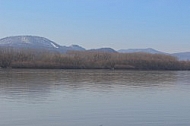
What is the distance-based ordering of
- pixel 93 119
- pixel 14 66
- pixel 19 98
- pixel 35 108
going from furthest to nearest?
pixel 14 66
pixel 19 98
pixel 35 108
pixel 93 119

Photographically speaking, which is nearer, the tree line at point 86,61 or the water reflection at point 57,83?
the water reflection at point 57,83

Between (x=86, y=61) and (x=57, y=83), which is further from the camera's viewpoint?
(x=86, y=61)

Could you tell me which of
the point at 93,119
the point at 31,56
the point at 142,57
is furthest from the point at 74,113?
the point at 142,57

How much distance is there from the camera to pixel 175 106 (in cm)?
1689

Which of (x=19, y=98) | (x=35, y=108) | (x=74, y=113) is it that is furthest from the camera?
(x=19, y=98)

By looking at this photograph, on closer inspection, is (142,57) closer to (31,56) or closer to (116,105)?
(31,56)

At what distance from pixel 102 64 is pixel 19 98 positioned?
72.2 m

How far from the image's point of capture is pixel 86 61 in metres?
90.8

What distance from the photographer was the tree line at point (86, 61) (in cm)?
8175

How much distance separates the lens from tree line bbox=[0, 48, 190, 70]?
81.8 metres

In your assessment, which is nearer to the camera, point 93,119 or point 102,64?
point 93,119

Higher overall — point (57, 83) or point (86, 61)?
point (86, 61)

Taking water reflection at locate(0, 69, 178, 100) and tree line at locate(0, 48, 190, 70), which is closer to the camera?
water reflection at locate(0, 69, 178, 100)

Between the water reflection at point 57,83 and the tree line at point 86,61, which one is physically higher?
the tree line at point 86,61
